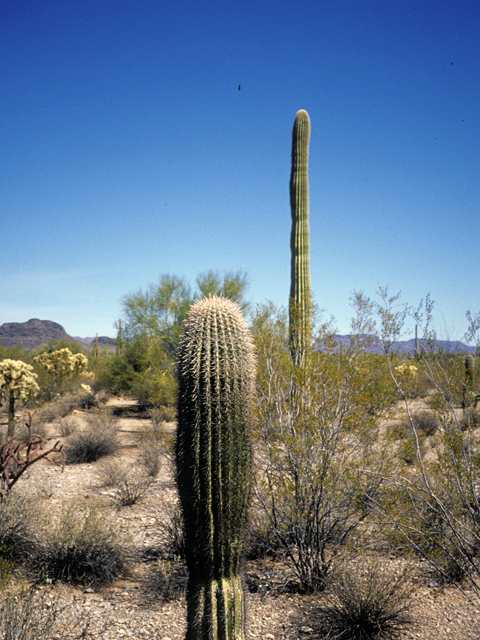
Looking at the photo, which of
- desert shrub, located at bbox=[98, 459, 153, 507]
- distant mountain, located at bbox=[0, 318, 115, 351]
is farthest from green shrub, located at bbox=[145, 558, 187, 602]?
distant mountain, located at bbox=[0, 318, 115, 351]

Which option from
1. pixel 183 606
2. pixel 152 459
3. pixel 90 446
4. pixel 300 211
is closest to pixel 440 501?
pixel 183 606

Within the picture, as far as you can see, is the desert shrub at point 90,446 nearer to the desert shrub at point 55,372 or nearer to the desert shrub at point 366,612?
the desert shrub at point 55,372

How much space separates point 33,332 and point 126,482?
3460 inches

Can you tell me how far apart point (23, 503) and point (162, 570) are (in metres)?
2.01

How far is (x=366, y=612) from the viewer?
12.8 ft

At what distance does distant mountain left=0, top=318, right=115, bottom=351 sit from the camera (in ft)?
267

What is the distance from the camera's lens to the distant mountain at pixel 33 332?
81.4m

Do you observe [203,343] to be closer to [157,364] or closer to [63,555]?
[63,555]

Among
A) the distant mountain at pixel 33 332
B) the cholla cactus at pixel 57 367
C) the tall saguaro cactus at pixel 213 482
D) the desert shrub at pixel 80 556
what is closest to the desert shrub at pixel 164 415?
the cholla cactus at pixel 57 367

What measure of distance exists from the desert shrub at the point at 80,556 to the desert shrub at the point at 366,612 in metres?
2.24

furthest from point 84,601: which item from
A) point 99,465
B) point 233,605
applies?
point 99,465

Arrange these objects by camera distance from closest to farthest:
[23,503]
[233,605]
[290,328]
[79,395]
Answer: [233,605] → [23,503] → [290,328] → [79,395]

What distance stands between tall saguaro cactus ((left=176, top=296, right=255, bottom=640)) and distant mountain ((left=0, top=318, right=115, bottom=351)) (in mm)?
78484

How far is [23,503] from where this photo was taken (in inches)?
217
